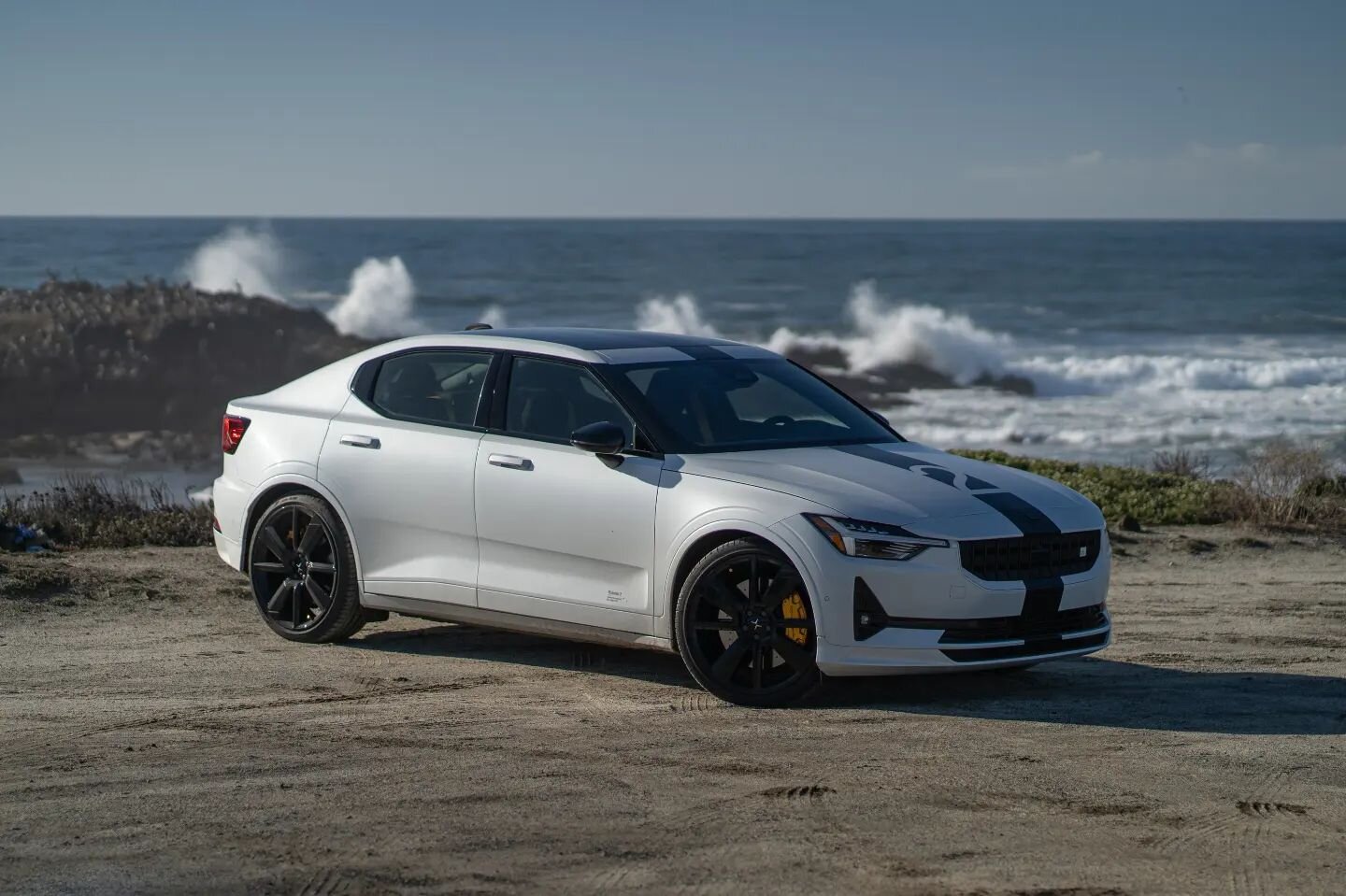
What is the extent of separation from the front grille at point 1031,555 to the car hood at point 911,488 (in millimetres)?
42

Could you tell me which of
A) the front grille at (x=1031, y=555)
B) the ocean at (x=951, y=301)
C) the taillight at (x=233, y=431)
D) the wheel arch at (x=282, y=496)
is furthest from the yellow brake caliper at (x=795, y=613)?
the ocean at (x=951, y=301)

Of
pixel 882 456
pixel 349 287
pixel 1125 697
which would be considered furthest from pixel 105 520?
pixel 349 287

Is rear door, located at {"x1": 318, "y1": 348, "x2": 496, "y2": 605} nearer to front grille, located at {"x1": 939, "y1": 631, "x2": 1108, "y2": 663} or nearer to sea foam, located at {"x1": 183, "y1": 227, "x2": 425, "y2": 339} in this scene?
front grille, located at {"x1": 939, "y1": 631, "x2": 1108, "y2": 663}

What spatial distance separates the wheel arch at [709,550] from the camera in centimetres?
709

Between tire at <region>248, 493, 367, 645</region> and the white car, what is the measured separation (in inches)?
0.5

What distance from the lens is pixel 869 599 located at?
7070 millimetres

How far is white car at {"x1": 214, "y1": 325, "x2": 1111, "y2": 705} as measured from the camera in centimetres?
712

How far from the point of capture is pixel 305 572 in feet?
29.1

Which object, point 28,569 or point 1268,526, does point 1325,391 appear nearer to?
point 1268,526

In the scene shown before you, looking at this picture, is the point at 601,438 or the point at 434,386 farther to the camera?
the point at 434,386

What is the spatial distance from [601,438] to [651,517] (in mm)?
419

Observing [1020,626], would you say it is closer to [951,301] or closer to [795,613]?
[795,613]

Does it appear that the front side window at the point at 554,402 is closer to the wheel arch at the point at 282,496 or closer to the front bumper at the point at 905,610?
the wheel arch at the point at 282,496

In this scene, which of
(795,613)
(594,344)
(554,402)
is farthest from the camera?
(594,344)
